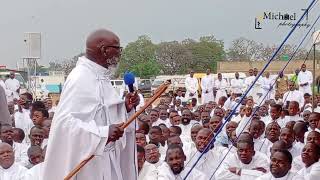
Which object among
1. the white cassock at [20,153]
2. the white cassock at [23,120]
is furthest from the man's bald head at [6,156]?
the white cassock at [23,120]

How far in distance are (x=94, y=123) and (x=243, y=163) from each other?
3.34 metres

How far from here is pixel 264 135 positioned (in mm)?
8914

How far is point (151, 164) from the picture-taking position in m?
6.86

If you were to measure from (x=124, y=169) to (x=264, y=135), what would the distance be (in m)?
4.84

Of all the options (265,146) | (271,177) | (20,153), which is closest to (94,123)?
(271,177)

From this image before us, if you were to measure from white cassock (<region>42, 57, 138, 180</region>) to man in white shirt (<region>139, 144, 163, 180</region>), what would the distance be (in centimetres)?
216

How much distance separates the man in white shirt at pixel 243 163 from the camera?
271 inches

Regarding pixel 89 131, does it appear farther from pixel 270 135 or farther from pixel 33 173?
pixel 270 135

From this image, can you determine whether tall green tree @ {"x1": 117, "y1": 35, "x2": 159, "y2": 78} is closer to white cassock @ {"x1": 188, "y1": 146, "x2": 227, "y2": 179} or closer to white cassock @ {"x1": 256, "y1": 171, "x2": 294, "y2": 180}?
white cassock @ {"x1": 188, "y1": 146, "x2": 227, "y2": 179}

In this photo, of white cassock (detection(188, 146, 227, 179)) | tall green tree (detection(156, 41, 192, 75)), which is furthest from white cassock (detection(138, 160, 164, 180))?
tall green tree (detection(156, 41, 192, 75))

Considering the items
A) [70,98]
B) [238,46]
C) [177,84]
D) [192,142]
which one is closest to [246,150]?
[192,142]

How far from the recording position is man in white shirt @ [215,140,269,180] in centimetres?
689

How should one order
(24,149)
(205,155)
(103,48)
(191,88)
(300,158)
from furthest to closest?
(191,88)
(24,149)
(205,155)
(300,158)
(103,48)

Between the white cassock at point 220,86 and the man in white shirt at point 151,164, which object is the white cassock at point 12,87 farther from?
the man in white shirt at point 151,164
